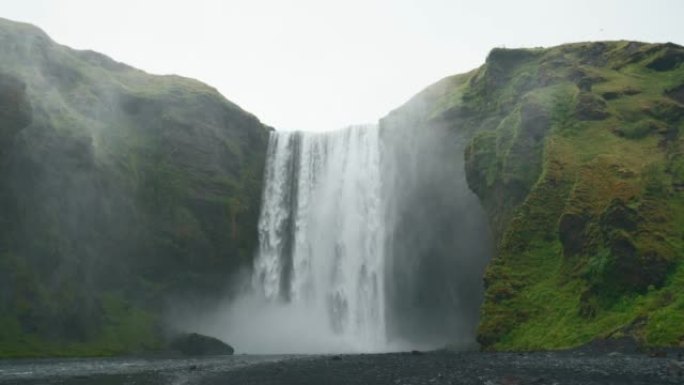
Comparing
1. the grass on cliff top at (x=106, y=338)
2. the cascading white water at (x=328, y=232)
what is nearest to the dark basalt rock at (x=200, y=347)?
the grass on cliff top at (x=106, y=338)

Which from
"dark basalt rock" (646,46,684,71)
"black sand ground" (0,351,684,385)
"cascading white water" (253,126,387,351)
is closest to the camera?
"black sand ground" (0,351,684,385)

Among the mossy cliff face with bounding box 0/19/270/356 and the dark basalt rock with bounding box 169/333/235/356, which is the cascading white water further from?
the dark basalt rock with bounding box 169/333/235/356

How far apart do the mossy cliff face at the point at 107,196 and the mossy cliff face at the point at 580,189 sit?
2725 centimetres

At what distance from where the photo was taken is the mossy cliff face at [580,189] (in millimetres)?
33250

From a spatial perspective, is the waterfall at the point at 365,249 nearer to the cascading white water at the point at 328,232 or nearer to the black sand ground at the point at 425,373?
the cascading white water at the point at 328,232

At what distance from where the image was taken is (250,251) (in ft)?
230

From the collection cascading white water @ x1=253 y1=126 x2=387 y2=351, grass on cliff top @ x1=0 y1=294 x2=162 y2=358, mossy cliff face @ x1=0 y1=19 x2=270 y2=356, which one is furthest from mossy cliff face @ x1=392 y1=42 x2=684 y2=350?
grass on cliff top @ x1=0 y1=294 x2=162 y2=358

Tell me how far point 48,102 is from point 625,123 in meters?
54.0

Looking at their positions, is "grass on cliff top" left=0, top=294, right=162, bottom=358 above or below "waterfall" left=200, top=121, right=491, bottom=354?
below

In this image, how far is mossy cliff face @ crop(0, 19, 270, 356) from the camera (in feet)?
169

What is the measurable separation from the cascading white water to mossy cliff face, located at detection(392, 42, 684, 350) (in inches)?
541

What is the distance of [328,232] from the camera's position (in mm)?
68812

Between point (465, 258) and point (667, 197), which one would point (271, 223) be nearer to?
point (465, 258)

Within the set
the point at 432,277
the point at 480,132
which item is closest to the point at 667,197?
the point at 480,132
